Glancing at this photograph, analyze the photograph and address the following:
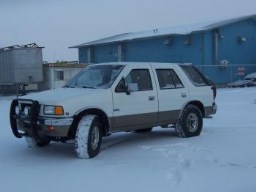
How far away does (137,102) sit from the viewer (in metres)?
9.75

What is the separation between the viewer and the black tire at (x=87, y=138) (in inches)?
340

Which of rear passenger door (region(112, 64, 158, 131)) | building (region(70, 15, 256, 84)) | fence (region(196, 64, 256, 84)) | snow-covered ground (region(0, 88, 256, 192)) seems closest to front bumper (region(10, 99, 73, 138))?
snow-covered ground (region(0, 88, 256, 192))

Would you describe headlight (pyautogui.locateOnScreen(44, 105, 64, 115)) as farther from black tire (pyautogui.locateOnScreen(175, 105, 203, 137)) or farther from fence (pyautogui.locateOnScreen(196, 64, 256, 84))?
fence (pyautogui.locateOnScreen(196, 64, 256, 84))

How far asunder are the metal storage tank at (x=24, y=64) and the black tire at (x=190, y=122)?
20.5 metres

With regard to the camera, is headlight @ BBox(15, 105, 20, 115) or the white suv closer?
the white suv

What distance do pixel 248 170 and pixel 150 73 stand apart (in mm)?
3465

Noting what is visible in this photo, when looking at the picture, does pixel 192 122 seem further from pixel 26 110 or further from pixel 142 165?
pixel 26 110

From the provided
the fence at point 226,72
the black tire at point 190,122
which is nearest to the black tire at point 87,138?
the black tire at point 190,122

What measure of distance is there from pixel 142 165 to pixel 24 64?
76.6ft

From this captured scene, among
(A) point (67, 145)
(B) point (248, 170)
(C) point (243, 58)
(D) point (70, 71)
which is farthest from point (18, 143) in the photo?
(C) point (243, 58)

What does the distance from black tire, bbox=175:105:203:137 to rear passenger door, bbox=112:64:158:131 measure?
92 centimetres

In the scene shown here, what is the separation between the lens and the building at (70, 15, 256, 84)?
3297 cm

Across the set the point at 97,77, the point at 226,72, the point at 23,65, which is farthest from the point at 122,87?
the point at 226,72

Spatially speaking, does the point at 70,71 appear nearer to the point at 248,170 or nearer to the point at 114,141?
the point at 114,141
